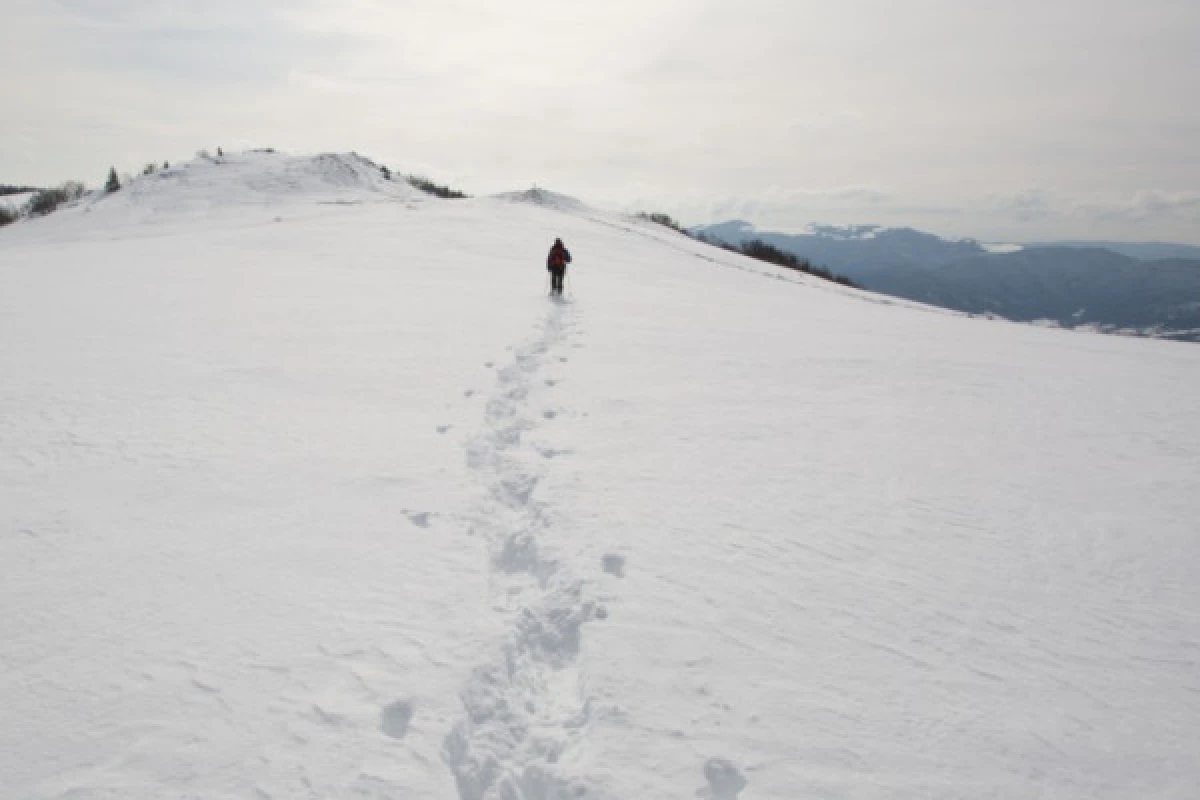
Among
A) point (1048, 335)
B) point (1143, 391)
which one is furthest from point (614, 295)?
point (1048, 335)

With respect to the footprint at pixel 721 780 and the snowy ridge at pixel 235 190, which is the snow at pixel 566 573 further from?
the snowy ridge at pixel 235 190

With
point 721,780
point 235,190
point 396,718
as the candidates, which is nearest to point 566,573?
point 396,718

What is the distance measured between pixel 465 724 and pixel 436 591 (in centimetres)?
117

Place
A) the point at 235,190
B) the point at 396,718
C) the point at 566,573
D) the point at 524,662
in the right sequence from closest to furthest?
the point at 396,718 → the point at 524,662 → the point at 566,573 → the point at 235,190

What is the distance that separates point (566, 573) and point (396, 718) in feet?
5.39

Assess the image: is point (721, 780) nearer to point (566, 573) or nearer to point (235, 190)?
point (566, 573)

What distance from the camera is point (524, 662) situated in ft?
13.1

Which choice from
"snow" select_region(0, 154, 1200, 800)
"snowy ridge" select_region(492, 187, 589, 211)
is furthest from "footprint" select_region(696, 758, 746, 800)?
"snowy ridge" select_region(492, 187, 589, 211)

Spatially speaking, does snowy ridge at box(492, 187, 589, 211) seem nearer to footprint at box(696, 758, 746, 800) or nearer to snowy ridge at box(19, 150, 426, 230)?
snowy ridge at box(19, 150, 426, 230)

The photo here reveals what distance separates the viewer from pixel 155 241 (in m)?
22.2

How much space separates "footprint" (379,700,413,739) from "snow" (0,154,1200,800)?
0.02 m

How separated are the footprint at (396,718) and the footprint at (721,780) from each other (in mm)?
1531

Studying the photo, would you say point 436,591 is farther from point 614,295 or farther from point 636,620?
point 614,295

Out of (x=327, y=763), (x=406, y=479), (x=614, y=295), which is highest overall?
(x=614, y=295)
